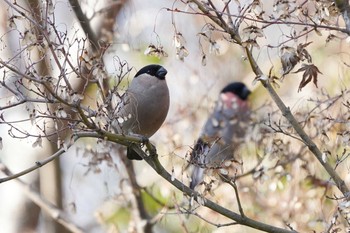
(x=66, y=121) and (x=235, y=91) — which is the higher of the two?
(x=235, y=91)

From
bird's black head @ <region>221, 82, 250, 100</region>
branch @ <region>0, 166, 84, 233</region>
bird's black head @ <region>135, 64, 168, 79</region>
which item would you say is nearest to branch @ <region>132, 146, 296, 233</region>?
bird's black head @ <region>135, 64, 168, 79</region>

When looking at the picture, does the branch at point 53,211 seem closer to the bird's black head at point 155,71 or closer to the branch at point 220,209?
the bird's black head at point 155,71

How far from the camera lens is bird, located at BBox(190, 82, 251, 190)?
292cm

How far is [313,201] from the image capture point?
3771 millimetres

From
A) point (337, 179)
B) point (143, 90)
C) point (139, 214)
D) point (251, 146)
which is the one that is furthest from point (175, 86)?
point (337, 179)

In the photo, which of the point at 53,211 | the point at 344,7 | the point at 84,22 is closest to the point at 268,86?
the point at 344,7

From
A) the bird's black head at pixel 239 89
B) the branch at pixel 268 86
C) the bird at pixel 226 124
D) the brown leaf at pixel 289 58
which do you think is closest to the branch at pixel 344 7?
the brown leaf at pixel 289 58

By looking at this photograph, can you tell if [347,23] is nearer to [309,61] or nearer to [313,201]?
[309,61]

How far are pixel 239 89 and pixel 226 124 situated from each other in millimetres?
1224

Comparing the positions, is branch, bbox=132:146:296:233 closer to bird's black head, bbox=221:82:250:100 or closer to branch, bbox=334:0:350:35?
branch, bbox=334:0:350:35

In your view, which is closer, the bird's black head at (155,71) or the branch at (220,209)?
the branch at (220,209)

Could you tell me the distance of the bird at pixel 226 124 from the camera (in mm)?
2920

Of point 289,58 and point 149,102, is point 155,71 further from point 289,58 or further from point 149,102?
point 289,58

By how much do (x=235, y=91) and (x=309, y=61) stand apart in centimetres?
359
